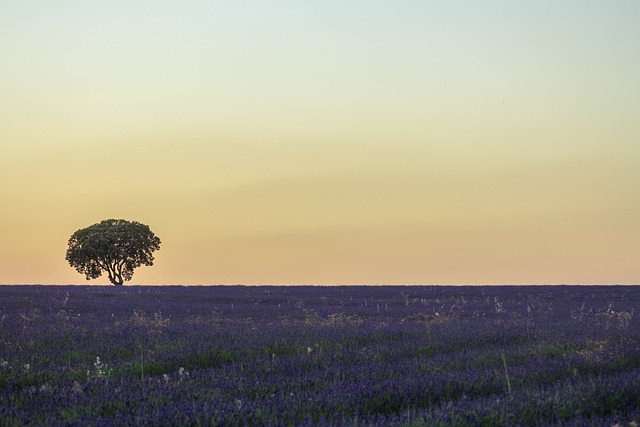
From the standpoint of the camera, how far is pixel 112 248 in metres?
42.3

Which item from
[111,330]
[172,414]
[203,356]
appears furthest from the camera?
[111,330]

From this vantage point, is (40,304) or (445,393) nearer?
(445,393)

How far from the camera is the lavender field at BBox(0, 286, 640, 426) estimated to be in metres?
5.35

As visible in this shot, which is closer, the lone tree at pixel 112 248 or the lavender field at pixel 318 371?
the lavender field at pixel 318 371

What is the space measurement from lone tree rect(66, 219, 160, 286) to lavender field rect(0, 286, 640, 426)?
2844 centimetres

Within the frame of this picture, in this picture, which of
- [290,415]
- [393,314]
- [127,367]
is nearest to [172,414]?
[290,415]

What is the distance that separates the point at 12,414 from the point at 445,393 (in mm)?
3605

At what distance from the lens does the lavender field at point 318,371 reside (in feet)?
17.5

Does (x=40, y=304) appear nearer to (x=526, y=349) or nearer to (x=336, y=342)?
(x=336, y=342)

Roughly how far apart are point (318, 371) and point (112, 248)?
36819 mm

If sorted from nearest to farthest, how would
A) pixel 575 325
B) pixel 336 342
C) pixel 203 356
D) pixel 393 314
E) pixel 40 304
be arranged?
1. pixel 203 356
2. pixel 336 342
3. pixel 575 325
4. pixel 393 314
5. pixel 40 304

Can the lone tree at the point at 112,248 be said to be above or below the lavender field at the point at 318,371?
above

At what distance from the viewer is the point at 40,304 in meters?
18.5

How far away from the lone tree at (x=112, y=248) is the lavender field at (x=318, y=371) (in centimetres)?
2844
